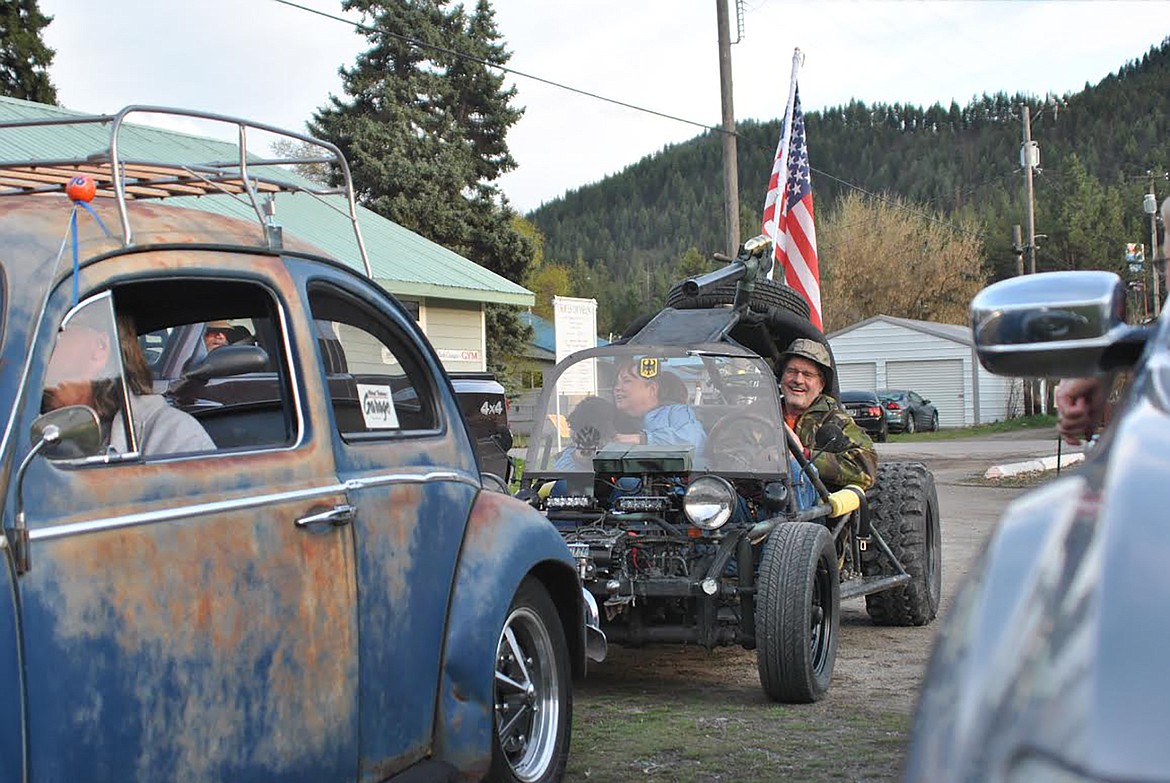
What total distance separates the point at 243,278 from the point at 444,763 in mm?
1613

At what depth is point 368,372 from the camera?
4613mm

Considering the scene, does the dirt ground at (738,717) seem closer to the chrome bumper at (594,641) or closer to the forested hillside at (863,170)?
the chrome bumper at (594,641)

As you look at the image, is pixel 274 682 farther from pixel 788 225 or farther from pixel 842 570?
pixel 788 225

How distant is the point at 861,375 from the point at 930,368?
9.86 ft

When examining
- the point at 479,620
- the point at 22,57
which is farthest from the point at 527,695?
the point at 22,57

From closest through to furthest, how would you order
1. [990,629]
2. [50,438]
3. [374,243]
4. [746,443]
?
1. [990,629]
2. [50,438]
3. [746,443]
4. [374,243]

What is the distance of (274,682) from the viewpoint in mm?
3586

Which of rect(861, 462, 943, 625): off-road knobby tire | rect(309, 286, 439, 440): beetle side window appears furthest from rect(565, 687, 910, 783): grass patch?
rect(861, 462, 943, 625): off-road knobby tire

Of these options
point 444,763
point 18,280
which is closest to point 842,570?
point 444,763

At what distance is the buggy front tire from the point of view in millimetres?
4770

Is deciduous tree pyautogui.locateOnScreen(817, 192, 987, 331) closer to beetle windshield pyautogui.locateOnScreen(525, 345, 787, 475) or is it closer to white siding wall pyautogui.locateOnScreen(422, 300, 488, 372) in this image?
white siding wall pyautogui.locateOnScreen(422, 300, 488, 372)

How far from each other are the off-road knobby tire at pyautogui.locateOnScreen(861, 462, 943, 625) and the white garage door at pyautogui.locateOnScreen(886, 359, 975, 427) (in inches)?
1791

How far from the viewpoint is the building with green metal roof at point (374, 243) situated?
16.9 meters

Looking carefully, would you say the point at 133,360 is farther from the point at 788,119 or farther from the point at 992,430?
the point at 992,430
